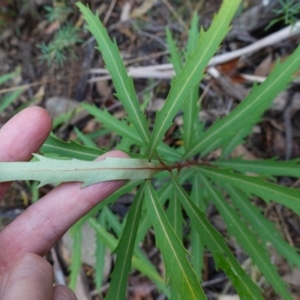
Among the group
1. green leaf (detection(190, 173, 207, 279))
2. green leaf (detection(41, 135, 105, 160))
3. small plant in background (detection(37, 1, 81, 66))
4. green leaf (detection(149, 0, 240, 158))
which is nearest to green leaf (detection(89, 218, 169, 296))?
green leaf (detection(190, 173, 207, 279))

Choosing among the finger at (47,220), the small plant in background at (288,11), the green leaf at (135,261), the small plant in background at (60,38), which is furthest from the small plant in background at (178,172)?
the small plant in background at (60,38)

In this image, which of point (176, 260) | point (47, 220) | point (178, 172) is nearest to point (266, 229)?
point (178, 172)

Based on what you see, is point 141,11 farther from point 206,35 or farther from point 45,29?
point 206,35

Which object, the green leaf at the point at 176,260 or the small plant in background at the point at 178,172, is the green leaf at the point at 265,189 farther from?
the green leaf at the point at 176,260

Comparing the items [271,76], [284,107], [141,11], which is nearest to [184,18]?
[141,11]

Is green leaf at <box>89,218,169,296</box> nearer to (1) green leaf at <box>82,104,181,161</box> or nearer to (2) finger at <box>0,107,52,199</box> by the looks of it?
(1) green leaf at <box>82,104,181,161</box>
